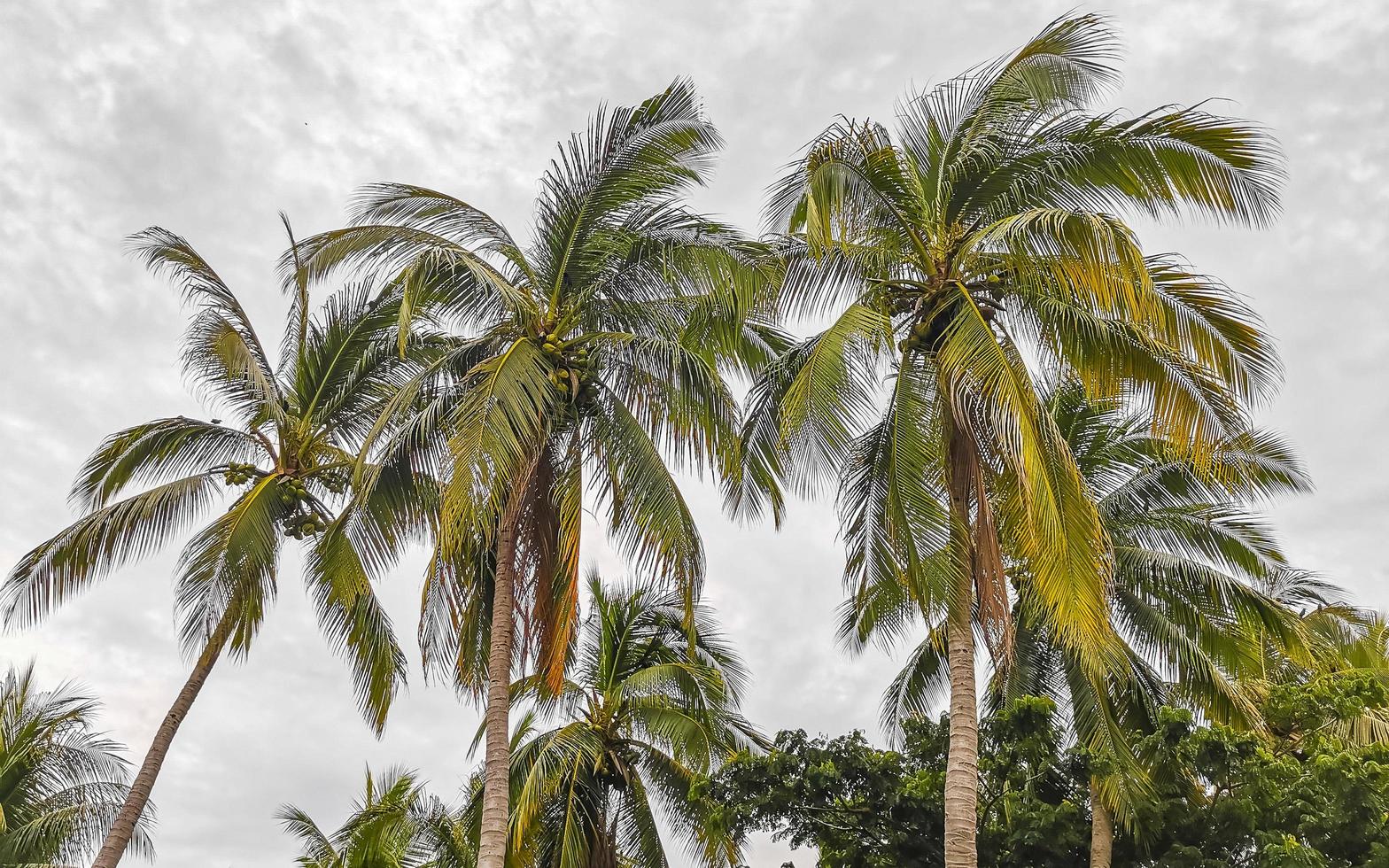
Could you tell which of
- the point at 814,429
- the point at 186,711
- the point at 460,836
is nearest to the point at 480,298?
the point at 814,429

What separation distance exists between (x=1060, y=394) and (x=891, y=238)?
564cm

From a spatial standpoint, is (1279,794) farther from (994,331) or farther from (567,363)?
(567,363)

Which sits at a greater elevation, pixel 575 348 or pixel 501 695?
pixel 575 348

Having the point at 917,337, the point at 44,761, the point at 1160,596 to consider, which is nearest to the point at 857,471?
the point at 917,337

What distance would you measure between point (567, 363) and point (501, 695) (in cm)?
353

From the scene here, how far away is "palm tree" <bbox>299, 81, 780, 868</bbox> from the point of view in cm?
1251

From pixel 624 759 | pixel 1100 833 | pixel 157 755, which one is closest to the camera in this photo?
pixel 157 755

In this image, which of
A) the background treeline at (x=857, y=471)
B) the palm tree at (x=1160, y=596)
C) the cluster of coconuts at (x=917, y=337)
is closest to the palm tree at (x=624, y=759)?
the background treeline at (x=857, y=471)

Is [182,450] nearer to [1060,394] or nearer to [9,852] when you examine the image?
[9,852]

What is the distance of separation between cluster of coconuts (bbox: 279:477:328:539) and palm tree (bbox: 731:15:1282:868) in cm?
611

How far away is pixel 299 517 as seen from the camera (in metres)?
15.5

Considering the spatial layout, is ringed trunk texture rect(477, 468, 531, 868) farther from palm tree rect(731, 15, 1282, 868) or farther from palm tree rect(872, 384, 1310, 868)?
palm tree rect(872, 384, 1310, 868)

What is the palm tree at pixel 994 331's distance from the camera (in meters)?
11.3

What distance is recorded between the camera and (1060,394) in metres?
17.2
